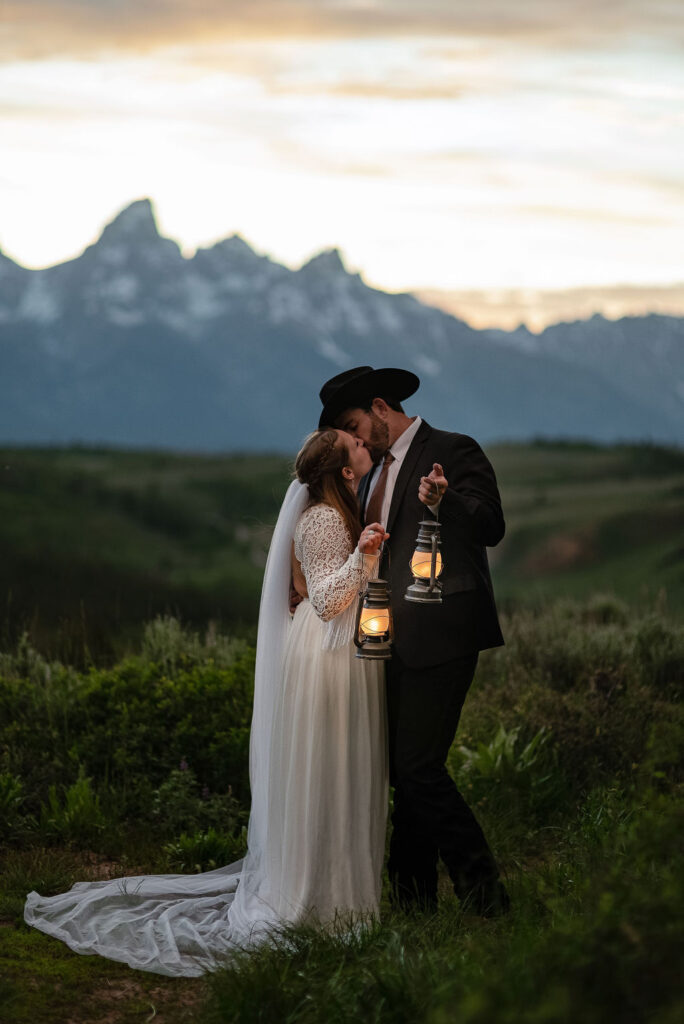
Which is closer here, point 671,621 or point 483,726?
point 483,726

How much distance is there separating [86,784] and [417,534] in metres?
2.65

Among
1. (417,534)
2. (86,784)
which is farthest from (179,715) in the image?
(417,534)

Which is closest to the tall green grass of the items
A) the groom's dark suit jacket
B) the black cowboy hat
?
the groom's dark suit jacket

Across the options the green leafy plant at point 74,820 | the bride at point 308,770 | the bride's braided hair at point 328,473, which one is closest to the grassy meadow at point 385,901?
the green leafy plant at point 74,820

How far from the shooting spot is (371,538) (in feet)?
15.6

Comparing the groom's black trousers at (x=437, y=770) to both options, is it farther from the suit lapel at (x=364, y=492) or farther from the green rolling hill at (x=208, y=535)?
the green rolling hill at (x=208, y=535)

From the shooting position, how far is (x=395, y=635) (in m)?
4.98

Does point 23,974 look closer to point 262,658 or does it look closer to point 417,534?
point 262,658

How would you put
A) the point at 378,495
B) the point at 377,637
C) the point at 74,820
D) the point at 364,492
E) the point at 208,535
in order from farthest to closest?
the point at 208,535, the point at 74,820, the point at 364,492, the point at 378,495, the point at 377,637

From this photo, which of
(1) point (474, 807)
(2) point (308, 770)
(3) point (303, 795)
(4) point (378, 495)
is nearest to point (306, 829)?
(3) point (303, 795)

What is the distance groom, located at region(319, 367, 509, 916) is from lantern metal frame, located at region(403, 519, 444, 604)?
0.25 meters

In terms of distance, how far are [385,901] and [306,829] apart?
67cm

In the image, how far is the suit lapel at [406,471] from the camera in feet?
16.7

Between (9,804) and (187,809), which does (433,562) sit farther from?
(9,804)
